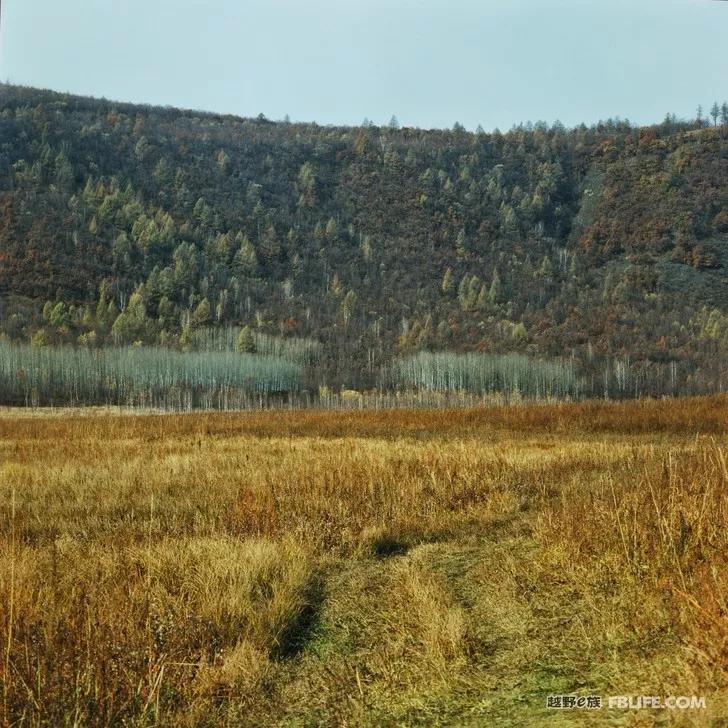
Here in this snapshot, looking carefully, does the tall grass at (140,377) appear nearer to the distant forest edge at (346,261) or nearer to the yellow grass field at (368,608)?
the distant forest edge at (346,261)

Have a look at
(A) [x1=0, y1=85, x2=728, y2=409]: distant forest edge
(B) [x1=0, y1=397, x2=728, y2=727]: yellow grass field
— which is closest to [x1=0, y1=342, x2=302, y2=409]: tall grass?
(A) [x1=0, y1=85, x2=728, y2=409]: distant forest edge

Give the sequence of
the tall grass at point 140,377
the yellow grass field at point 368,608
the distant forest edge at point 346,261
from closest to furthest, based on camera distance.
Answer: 1. the yellow grass field at point 368,608
2. the tall grass at point 140,377
3. the distant forest edge at point 346,261

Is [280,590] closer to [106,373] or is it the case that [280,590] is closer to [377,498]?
[377,498]

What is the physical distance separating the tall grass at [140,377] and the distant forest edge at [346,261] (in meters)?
0.30

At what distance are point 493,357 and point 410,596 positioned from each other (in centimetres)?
9646

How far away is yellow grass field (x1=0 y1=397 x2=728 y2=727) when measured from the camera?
4.07 metres

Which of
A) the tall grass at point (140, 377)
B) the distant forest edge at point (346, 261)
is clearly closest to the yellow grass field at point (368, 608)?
the tall grass at point (140, 377)

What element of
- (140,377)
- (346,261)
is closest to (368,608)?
(140,377)

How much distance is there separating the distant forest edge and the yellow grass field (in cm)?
8167

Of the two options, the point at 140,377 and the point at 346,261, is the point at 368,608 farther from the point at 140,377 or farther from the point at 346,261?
the point at 346,261

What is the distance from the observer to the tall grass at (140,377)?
8756 cm

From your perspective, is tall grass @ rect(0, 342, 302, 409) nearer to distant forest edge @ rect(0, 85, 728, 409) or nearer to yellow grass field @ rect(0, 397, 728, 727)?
distant forest edge @ rect(0, 85, 728, 409)

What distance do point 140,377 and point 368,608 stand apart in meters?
92.4

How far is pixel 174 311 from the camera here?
110125 mm
